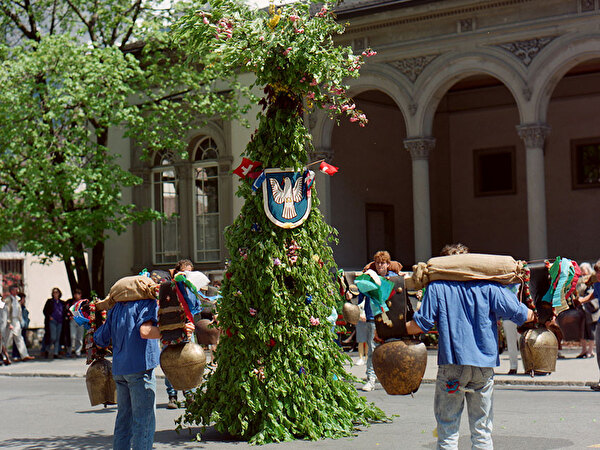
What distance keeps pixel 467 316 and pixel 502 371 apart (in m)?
9.51

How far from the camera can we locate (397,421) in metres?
10.3

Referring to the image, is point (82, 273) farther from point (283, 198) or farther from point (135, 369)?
point (135, 369)

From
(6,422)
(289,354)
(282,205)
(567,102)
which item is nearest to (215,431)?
(289,354)

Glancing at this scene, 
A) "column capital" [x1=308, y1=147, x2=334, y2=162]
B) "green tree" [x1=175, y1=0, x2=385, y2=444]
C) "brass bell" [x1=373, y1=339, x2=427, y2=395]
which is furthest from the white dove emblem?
"column capital" [x1=308, y1=147, x2=334, y2=162]

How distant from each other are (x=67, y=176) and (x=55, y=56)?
2.77 metres

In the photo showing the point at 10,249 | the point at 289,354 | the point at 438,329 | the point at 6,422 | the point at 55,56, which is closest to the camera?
the point at 438,329

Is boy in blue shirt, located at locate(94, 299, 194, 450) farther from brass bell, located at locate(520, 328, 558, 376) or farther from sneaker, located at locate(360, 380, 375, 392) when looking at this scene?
sneaker, located at locate(360, 380, 375, 392)

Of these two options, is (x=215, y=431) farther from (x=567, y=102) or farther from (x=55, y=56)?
(x=567, y=102)

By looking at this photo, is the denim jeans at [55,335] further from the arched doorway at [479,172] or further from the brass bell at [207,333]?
the brass bell at [207,333]

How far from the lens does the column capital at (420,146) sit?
73.9 ft

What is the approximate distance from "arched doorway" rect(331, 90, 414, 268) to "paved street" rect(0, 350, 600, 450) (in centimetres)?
1080

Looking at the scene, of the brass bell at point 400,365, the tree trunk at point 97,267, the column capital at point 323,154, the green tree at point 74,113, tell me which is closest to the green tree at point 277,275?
the brass bell at point 400,365

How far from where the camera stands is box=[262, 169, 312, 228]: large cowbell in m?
9.39

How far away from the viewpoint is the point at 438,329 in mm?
6672
